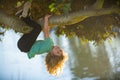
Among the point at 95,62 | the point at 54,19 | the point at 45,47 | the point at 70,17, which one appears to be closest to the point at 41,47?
the point at 45,47

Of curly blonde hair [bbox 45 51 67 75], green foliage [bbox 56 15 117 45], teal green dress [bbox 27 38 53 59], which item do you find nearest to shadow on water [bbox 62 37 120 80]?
green foliage [bbox 56 15 117 45]

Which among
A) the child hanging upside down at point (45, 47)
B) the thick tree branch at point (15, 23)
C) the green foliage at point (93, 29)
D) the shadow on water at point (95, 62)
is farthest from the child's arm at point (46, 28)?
the shadow on water at point (95, 62)

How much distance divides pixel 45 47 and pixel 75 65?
55.8 ft

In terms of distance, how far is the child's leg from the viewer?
175 inches

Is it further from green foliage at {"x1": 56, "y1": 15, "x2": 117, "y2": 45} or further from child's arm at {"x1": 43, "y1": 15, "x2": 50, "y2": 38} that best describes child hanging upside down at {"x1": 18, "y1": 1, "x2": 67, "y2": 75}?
green foliage at {"x1": 56, "y1": 15, "x2": 117, "y2": 45}

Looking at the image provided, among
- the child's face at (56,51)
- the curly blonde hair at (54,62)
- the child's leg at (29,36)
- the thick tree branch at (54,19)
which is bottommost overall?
the curly blonde hair at (54,62)

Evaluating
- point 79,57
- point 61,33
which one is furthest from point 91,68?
point 61,33

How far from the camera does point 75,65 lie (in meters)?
21.2

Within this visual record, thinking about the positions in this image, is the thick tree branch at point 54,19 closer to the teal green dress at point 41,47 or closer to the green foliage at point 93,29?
the teal green dress at point 41,47

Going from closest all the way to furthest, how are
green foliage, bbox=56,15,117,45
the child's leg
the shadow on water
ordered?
the child's leg → green foliage, bbox=56,15,117,45 → the shadow on water

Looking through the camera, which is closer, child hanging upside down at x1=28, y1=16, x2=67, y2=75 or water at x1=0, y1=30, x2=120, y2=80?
child hanging upside down at x1=28, y1=16, x2=67, y2=75

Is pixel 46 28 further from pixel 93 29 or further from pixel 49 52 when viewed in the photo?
pixel 93 29

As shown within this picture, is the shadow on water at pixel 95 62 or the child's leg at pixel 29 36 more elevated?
the shadow on water at pixel 95 62

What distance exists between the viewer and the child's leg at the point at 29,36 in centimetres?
445
